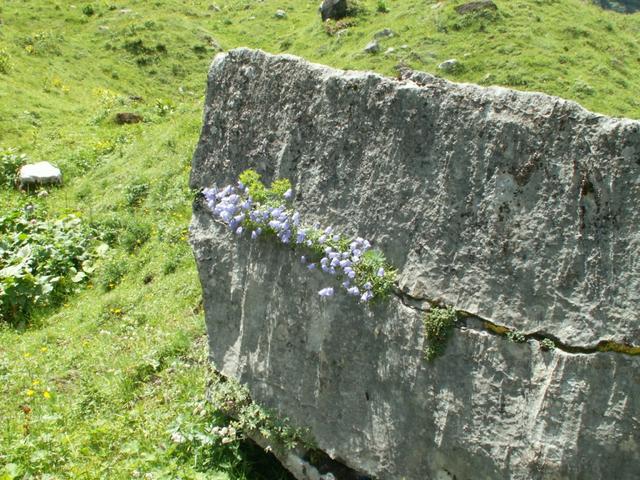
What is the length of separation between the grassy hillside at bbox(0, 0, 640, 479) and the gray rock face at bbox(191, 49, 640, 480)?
5.03 ft

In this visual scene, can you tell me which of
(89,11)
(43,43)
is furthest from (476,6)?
(89,11)

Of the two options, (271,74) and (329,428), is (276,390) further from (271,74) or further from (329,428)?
(271,74)

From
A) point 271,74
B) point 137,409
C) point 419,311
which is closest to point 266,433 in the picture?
point 419,311

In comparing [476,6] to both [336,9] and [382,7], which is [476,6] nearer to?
[382,7]

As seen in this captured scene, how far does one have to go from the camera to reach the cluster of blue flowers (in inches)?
221

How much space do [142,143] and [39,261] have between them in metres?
5.38

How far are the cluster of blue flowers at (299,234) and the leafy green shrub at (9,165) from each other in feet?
37.0

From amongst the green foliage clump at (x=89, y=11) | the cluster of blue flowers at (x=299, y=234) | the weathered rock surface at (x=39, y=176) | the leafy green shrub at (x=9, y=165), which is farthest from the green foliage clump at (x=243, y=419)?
the green foliage clump at (x=89, y=11)

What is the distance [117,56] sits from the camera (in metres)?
27.1

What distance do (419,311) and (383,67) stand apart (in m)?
12.8

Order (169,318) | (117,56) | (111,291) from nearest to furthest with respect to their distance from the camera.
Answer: (169,318) < (111,291) < (117,56)

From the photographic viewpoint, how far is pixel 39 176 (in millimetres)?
15914

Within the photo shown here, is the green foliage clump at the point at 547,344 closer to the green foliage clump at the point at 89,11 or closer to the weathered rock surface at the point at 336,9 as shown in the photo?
the weathered rock surface at the point at 336,9

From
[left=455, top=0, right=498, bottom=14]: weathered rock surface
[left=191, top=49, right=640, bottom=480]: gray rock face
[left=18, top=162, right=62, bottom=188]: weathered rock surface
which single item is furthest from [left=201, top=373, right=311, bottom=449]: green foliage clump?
[left=455, top=0, right=498, bottom=14]: weathered rock surface
